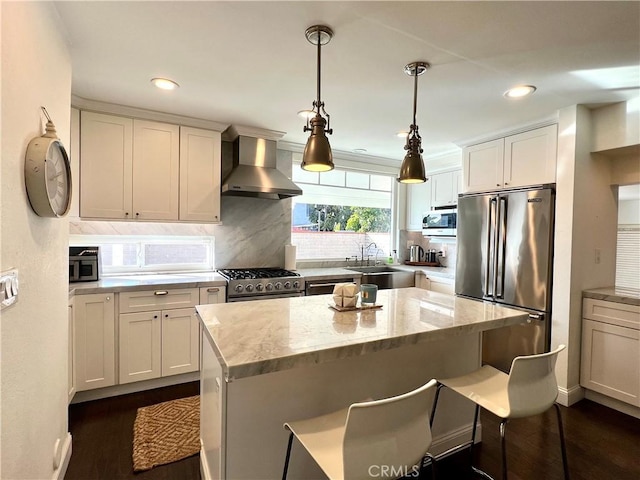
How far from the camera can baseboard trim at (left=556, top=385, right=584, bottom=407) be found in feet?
8.82

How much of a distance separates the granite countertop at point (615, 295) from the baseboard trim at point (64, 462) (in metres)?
3.75

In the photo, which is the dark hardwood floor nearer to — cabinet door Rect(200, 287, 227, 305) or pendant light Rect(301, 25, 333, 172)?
cabinet door Rect(200, 287, 227, 305)

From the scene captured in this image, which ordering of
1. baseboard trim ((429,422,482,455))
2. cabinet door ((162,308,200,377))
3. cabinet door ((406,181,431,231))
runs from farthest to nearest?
cabinet door ((406,181,431,231)) < cabinet door ((162,308,200,377)) < baseboard trim ((429,422,482,455))

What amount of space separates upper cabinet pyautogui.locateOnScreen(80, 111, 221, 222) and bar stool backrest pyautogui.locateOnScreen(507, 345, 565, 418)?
2.74 m

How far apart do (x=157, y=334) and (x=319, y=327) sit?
6.29ft

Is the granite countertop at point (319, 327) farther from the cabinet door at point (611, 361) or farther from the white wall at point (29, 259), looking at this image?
the cabinet door at point (611, 361)

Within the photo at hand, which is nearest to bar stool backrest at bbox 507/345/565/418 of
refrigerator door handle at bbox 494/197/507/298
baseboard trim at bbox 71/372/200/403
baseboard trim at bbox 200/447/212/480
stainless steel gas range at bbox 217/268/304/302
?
baseboard trim at bbox 200/447/212/480

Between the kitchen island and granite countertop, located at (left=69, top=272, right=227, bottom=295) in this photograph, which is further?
granite countertop, located at (left=69, top=272, right=227, bottom=295)

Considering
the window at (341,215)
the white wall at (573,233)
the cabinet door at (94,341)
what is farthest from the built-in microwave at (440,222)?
the cabinet door at (94,341)

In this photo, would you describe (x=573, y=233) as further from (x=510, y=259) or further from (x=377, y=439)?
(x=377, y=439)

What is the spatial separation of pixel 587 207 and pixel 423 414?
8.49ft

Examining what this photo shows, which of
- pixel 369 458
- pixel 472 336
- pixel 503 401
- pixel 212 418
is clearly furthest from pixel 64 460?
pixel 472 336

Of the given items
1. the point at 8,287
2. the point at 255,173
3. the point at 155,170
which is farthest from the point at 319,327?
the point at 155,170

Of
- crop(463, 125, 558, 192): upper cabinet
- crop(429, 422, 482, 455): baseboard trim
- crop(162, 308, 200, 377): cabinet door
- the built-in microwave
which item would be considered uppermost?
crop(463, 125, 558, 192): upper cabinet
